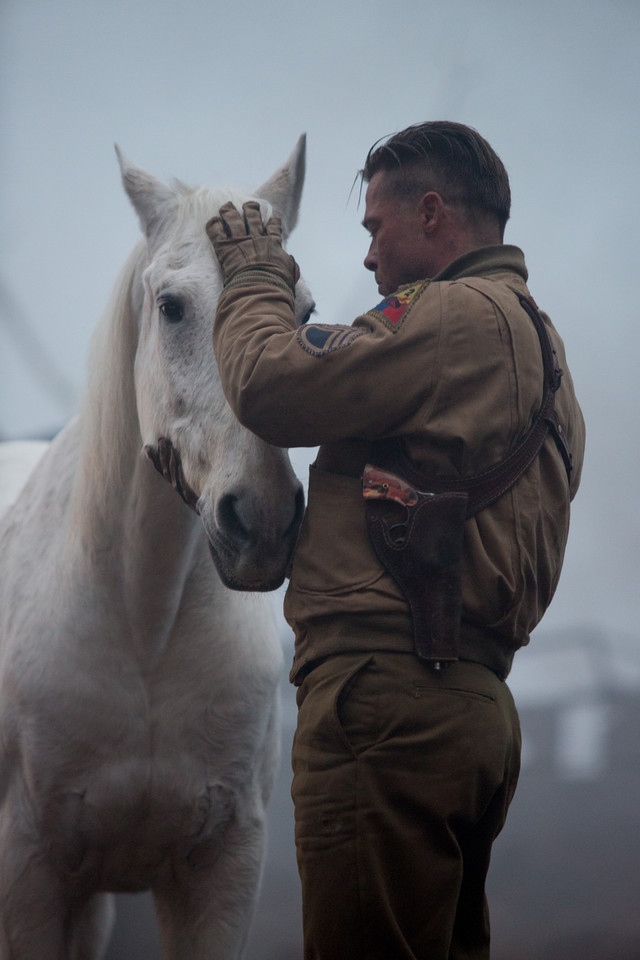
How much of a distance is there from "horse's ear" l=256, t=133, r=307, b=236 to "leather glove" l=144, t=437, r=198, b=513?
1.11ft

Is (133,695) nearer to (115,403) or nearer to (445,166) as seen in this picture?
(115,403)

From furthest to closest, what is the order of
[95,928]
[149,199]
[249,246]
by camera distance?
[95,928], [149,199], [249,246]

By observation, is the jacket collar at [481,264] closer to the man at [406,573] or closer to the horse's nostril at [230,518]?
the man at [406,573]

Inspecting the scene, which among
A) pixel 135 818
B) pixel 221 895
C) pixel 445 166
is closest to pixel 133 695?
pixel 135 818

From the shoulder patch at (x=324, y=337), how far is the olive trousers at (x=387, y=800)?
299 millimetres

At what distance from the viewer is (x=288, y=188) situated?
1.10 m

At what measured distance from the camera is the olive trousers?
0.71 metres

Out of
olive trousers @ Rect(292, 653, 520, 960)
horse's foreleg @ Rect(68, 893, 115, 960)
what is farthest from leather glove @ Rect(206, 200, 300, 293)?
horse's foreleg @ Rect(68, 893, 115, 960)

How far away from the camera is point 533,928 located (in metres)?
1.80

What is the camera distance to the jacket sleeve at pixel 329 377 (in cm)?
75

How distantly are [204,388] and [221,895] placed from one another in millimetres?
792

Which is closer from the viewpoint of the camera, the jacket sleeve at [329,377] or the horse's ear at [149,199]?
the jacket sleeve at [329,377]

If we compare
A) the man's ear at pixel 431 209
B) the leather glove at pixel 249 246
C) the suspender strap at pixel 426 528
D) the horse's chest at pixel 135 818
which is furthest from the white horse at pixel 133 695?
the suspender strap at pixel 426 528

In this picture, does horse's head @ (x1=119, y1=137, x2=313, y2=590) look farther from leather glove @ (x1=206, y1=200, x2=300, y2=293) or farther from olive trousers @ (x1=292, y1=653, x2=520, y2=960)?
olive trousers @ (x1=292, y1=653, x2=520, y2=960)
